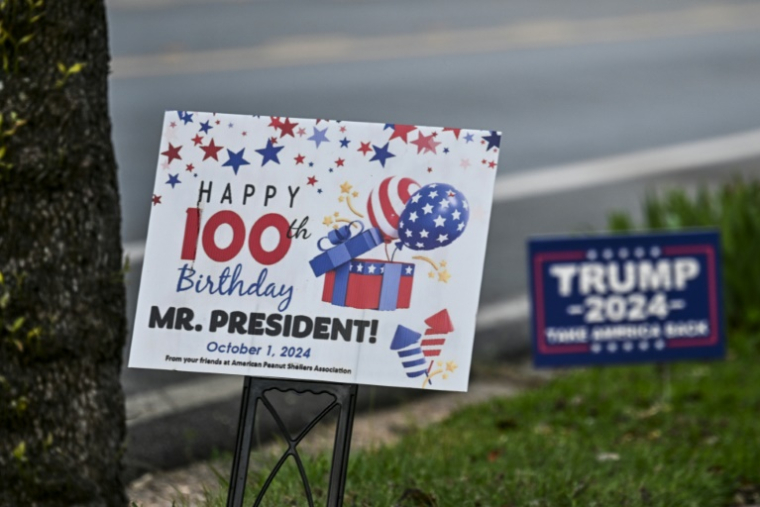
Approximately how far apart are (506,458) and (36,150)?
1874 millimetres

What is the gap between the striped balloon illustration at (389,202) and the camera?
3.07 m

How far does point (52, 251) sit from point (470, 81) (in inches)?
415

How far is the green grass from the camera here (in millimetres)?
3855

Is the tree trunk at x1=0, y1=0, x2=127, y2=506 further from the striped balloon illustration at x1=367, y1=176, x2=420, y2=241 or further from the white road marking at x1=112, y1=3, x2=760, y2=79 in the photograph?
the white road marking at x1=112, y1=3, x2=760, y2=79

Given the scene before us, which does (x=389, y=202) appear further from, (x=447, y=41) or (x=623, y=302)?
(x=447, y=41)

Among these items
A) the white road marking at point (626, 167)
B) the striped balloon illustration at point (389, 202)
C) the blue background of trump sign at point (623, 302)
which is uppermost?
the white road marking at point (626, 167)

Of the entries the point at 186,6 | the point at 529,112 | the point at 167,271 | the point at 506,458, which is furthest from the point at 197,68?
the point at 167,271

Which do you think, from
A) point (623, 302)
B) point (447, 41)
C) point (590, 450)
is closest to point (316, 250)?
point (590, 450)

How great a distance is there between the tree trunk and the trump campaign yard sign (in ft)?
1.45

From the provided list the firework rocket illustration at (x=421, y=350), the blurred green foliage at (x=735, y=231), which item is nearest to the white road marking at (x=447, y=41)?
the blurred green foliage at (x=735, y=231)

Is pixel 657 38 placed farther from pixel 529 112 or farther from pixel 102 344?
pixel 102 344

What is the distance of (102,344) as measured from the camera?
11.6ft

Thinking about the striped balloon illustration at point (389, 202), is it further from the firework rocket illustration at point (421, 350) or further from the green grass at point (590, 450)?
the green grass at point (590, 450)

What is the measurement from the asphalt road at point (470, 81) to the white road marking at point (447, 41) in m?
0.03
